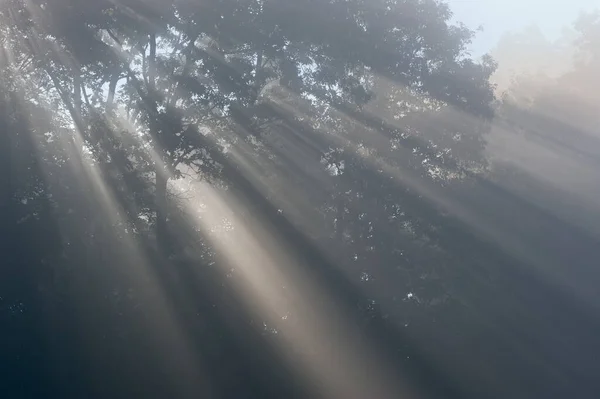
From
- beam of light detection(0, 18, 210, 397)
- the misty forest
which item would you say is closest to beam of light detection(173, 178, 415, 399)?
the misty forest

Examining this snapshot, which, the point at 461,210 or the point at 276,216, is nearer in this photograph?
the point at 276,216

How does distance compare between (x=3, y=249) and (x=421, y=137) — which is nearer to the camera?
(x=3, y=249)

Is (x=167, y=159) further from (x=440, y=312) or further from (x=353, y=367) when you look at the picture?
(x=440, y=312)

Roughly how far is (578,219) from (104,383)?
17.0 metres

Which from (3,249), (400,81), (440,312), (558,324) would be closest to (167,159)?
(3,249)

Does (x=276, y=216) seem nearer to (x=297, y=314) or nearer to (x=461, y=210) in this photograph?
(x=297, y=314)

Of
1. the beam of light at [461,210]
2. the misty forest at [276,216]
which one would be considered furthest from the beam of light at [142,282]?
the beam of light at [461,210]

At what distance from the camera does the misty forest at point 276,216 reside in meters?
18.1

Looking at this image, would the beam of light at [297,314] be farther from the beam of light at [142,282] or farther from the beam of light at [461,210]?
the beam of light at [461,210]

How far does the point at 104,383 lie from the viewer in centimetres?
1750

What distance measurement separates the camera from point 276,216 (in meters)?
20.5

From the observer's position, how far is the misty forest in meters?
18.1

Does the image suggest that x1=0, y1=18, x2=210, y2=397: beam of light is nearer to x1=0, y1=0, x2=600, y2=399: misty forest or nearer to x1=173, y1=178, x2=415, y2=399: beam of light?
x1=0, y1=0, x2=600, y2=399: misty forest

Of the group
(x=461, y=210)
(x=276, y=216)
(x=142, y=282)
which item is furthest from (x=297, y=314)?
(x=461, y=210)
